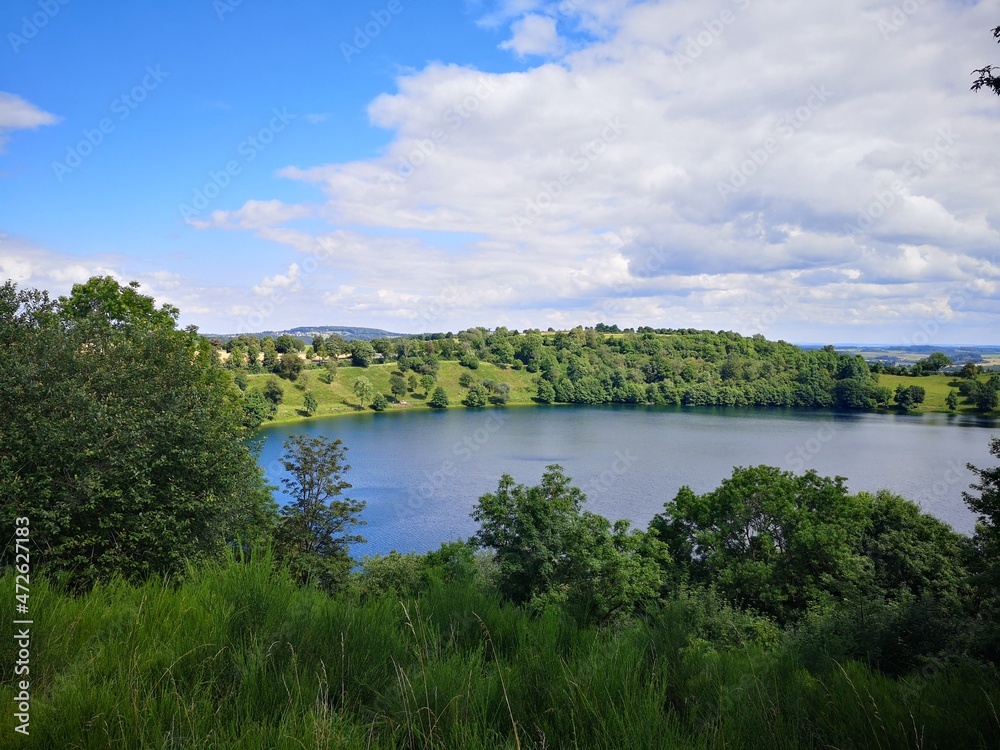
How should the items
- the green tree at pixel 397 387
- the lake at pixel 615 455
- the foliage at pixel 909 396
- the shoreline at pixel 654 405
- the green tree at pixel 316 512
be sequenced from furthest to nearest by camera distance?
1. the green tree at pixel 397 387
2. the foliage at pixel 909 396
3. the shoreline at pixel 654 405
4. the lake at pixel 615 455
5. the green tree at pixel 316 512

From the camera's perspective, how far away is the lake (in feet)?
164

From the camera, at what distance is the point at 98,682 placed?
2.27 metres

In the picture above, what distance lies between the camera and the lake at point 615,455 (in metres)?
50.0

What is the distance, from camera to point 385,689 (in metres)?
2.52

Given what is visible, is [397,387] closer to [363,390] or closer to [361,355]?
[363,390]

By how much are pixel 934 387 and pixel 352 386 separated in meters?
123

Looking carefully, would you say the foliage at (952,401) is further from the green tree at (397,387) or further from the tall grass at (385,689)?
the tall grass at (385,689)

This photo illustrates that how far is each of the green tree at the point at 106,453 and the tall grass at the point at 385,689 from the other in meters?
4.65

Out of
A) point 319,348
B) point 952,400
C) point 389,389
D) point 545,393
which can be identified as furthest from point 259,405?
point 952,400

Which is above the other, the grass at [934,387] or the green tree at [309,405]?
the grass at [934,387]

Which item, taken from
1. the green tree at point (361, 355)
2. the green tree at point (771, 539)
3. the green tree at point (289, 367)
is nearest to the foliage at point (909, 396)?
the green tree at point (771, 539)

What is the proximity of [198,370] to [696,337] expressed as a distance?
177011mm

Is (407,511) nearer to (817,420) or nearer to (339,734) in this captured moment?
(339,734)

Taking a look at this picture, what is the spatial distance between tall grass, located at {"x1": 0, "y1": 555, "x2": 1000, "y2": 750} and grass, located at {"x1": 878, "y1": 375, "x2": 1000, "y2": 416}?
138 metres
